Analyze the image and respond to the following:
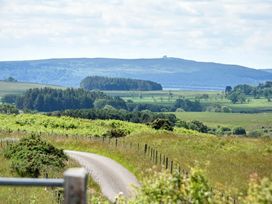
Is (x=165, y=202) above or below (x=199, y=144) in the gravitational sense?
above

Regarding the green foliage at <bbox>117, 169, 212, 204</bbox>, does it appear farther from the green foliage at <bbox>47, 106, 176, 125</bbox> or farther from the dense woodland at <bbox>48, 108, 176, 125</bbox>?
the green foliage at <bbox>47, 106, 176, 125</bbox>

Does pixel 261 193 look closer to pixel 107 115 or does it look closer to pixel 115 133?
pixel 115 133

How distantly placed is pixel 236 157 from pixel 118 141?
1641cm

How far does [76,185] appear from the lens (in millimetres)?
6809

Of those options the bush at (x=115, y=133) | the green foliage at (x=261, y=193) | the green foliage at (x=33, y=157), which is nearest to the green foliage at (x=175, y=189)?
the green foliage at (x=261, y=193)

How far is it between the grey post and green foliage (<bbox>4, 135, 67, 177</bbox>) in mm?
25918

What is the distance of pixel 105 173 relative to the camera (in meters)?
42.0

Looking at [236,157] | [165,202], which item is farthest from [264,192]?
[236,157]

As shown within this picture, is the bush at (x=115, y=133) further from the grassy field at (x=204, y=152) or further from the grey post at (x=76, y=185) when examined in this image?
the grey post at (x=76, y=185)

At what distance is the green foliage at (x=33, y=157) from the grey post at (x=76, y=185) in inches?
1020

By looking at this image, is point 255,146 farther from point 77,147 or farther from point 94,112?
point 94,112

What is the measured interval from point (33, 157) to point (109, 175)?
6272 millimetres

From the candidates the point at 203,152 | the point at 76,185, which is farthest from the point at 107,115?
the point at 76,185

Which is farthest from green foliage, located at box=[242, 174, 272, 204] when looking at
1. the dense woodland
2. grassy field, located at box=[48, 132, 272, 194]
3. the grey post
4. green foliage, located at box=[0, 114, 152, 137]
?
the dense woodland
